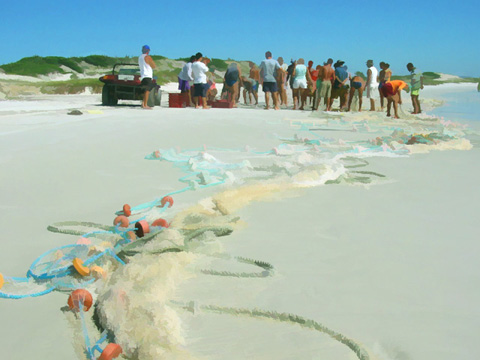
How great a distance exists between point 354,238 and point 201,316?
52.7 inches

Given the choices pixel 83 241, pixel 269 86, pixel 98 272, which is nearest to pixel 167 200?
pixel 83 241

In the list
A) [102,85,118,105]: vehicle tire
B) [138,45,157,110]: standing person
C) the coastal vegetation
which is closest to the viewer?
[138,45,157,110]: standing person

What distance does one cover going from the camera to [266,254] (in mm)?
2904

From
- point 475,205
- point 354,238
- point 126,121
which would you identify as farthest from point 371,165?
point 126,121

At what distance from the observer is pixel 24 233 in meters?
3.27

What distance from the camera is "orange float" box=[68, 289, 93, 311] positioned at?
2.16m

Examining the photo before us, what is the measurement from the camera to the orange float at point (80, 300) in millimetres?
2162

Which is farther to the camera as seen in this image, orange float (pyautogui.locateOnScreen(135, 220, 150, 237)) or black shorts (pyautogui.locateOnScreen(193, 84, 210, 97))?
black shorts (pyautogui.locateOnScreen(193, 84, 210, 97))

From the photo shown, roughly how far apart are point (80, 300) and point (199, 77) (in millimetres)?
12515

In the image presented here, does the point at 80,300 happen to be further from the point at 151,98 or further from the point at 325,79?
the point at 151,98

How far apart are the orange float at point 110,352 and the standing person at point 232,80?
13.5 metres

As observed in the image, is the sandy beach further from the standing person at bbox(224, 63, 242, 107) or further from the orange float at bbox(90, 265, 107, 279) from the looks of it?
the standing person at bbox(224, 63, 242, 107)

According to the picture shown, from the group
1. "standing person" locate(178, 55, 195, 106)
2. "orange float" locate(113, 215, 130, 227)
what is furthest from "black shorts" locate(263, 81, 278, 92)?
"orange float" locate(113, 215, 130, 227)

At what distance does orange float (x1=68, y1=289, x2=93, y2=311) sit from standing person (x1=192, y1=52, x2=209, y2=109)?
12.3m
